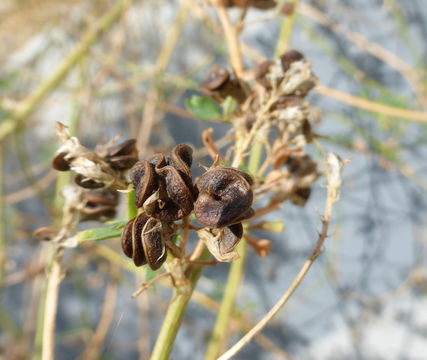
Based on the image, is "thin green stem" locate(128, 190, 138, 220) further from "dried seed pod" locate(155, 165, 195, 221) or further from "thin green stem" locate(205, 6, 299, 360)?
"thin green stem" locate(205, 6, 299, 360)

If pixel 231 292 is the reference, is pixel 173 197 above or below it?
above

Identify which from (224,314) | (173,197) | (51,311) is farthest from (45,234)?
(224,314)

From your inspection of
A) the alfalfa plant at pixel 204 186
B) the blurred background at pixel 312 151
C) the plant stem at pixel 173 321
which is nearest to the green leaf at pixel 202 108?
the alfalfa plant at pixel 204 186

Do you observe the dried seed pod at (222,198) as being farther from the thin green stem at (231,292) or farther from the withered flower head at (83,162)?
the thin green stem at (231,292)

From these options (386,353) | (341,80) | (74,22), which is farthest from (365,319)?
(74,22)

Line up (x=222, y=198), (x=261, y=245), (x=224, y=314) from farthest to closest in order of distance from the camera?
(x=224, y=314), (x=261, y=245), (x=222, y=198)

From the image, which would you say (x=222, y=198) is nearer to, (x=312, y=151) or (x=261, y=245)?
(x=261, y=245)
